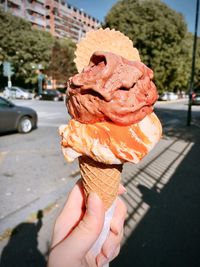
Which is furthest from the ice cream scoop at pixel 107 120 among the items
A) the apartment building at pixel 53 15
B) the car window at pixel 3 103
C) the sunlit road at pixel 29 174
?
the apartment building at pixel 53 15

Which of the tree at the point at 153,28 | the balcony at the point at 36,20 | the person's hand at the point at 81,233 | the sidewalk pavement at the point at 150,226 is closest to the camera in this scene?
the person's hand at the point at 81,233

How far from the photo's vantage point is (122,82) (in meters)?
1.56

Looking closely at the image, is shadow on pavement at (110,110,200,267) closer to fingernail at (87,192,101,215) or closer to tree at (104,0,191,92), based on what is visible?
fingernail at (87,192,101,215)

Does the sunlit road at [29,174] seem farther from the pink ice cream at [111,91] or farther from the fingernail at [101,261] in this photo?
the pink ice cream at [111,91]

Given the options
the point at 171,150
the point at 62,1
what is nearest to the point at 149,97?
the point at 171,150

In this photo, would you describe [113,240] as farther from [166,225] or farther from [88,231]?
[166,225]

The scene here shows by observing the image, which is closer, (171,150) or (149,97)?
(149,97)

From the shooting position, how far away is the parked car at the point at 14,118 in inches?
418

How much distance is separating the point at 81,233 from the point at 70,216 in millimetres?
219

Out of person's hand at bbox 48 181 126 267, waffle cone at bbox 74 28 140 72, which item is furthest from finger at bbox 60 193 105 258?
waffle cone at bbox 74 28 140 72

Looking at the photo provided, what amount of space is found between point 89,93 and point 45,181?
466cm

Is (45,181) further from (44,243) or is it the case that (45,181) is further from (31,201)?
(44,243)

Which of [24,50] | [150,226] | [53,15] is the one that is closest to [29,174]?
[150,226]

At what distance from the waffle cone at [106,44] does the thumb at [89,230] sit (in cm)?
93
